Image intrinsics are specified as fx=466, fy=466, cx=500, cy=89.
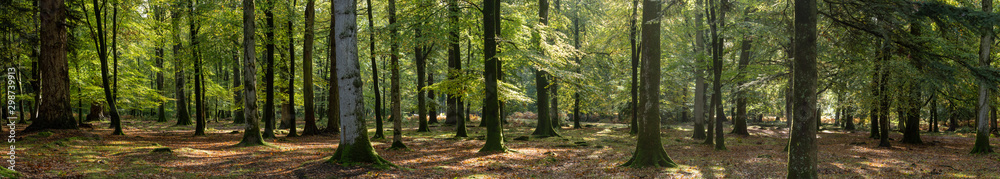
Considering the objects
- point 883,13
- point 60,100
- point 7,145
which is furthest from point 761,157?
point 60,100

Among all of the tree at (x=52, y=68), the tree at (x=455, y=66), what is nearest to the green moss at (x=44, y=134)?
the tree at (x=52, y=68)

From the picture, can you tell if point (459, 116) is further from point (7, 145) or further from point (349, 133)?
point (7, 145)

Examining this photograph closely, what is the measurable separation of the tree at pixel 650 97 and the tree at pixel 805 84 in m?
3.25

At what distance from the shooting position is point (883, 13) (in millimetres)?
7484

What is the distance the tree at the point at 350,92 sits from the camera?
867 centimetres

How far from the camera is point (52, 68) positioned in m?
13.2

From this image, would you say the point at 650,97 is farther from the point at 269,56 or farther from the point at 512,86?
the point at 269,56

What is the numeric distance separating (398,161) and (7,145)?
27.1ft

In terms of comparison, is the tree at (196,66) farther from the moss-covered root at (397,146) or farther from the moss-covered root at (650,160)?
the moss-covered root at (650,160)

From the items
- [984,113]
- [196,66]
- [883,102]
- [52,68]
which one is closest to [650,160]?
[883,102]

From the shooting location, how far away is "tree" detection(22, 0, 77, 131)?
1295cm

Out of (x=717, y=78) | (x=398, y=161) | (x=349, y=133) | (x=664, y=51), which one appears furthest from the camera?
(x=664, y=51)

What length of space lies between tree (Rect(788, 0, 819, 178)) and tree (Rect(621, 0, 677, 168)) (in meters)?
3.25

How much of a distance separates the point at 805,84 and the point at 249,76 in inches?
516
